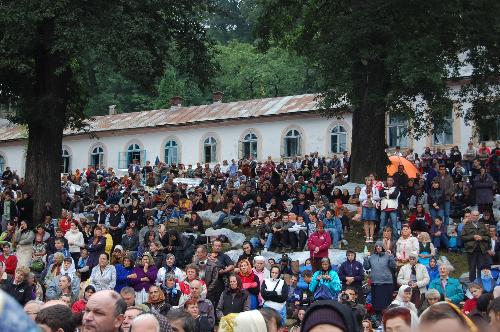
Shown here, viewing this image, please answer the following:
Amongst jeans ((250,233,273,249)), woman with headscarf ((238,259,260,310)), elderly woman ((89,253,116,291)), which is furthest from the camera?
jeans ((250,233,273,249))

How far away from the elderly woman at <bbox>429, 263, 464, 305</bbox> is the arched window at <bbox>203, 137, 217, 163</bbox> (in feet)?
123

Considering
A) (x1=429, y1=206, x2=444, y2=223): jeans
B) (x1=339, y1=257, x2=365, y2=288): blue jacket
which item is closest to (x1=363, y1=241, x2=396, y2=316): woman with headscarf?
(x1=339, y1=257, x2=365, y2=288): blue jacket

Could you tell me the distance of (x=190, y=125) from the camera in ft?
176

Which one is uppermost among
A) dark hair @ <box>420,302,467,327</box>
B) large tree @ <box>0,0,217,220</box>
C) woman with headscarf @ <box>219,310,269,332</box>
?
large tree @ <box>0,0,217,220</box>

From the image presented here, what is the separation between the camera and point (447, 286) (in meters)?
15.8

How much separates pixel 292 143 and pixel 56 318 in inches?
1751

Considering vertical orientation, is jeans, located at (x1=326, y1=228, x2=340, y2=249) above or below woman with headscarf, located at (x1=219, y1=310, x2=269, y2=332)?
below

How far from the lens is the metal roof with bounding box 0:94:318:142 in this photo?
50.7 meters

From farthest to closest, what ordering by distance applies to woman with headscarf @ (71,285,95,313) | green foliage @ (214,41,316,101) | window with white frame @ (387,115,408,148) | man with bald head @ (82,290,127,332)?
1. green foliage @ (214,41,316,101)
2. window with white frame @ (387,115,408,148)
3. woman with headscarf @ (71,285,95,313)
4. man with bald head @ (82,290,127,332)

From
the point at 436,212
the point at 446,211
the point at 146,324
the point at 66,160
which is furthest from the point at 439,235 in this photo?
the point at 66,160

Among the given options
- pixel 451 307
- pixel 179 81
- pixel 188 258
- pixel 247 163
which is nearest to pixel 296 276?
pixel 188 258

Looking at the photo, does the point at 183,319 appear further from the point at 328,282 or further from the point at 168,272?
the point at 168,272

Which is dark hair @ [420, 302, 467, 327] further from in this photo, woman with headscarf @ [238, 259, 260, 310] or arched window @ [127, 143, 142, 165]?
A: arched window @ [127, 143, 142, 165]

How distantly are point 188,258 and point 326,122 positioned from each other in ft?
95.3
